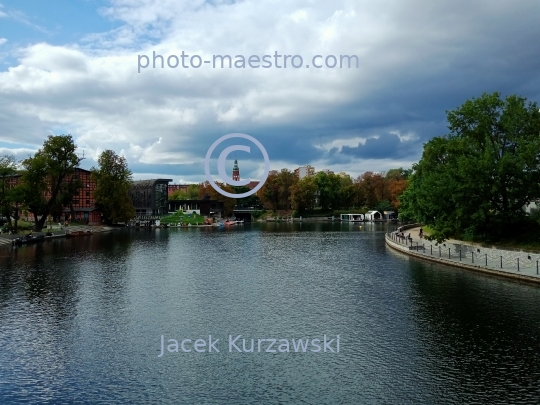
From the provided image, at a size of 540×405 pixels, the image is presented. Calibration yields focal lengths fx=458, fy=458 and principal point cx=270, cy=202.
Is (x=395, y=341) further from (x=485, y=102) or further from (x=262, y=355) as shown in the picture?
(x=485, y=102)

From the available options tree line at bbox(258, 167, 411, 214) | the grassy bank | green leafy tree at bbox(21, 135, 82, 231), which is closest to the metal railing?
green leafy tree at bbox(21, 135, 82, 231)

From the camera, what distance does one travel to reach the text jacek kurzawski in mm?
18562

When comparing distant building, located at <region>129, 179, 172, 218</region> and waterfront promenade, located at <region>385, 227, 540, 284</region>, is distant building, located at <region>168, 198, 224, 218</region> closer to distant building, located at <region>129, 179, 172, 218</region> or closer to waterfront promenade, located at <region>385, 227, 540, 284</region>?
distant building, located at <region>129, 179, 172, 218</region>

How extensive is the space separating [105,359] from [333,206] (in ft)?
504

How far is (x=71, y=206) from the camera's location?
105 m

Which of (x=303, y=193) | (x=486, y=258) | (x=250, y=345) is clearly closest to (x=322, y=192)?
(x=303, y=193)

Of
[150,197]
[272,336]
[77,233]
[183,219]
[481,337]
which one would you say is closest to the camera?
[481,337]

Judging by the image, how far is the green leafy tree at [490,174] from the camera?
38128mm

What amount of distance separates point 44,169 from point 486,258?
7278 cm

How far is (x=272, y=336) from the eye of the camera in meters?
20.4

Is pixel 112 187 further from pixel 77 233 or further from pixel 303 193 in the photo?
pixel 303 193

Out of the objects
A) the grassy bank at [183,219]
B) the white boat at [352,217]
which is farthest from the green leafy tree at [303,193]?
the grassy bank at [183,219]

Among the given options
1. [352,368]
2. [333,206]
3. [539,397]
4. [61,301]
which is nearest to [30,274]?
[61,301]

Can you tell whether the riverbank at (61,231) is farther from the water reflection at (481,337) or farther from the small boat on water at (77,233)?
the water reflection at (481,337)
